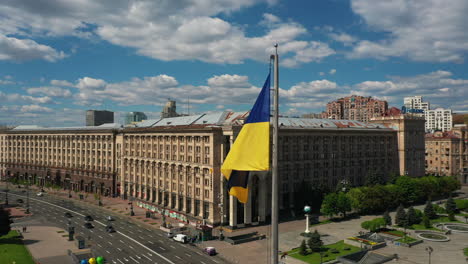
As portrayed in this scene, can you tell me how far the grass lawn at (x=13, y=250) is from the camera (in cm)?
5824

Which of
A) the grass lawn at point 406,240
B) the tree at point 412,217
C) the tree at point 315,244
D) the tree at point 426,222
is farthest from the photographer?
the tree at point 412,217

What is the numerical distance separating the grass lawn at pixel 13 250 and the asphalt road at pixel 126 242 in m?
11.5

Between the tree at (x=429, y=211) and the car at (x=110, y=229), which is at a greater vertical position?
the tree at (x=429, y=211)

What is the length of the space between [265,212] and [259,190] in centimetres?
633

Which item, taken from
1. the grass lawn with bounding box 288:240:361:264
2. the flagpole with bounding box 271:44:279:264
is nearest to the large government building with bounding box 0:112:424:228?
the grass lawn with bounding box 288:240:361:264

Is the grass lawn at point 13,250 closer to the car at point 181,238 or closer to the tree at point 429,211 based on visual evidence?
the car at point 181,238

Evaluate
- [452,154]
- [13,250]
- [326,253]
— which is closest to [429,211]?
[326,253]

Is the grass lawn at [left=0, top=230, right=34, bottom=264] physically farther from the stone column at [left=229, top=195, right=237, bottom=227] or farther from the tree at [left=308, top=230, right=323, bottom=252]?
the tree at [left=308, top=230, right=323, bottom=252]

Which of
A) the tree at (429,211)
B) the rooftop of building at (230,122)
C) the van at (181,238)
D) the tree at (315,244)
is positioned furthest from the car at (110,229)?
the tree at (429,211)

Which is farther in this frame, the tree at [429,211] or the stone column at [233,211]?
the tree at [429,211]

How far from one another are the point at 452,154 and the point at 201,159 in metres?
134

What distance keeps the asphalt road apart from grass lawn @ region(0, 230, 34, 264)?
11487 mm

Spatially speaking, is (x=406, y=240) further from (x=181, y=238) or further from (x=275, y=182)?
(x=275, y=182)

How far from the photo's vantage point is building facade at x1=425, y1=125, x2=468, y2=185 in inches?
6206
